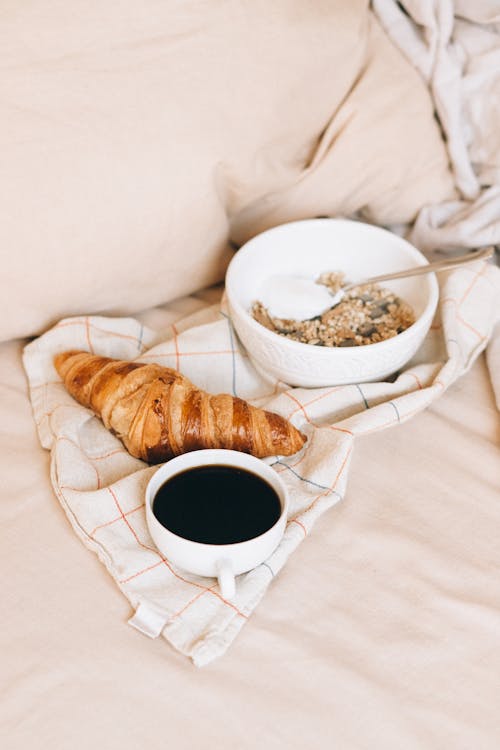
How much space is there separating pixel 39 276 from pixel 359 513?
43cm

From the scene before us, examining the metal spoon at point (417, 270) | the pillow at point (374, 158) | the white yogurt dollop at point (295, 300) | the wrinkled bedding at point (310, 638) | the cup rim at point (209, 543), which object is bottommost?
the wrinkled bedding at point (310, 638)

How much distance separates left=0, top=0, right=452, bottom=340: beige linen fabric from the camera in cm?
84

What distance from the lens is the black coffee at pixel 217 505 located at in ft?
2.23

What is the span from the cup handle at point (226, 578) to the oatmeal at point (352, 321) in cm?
32

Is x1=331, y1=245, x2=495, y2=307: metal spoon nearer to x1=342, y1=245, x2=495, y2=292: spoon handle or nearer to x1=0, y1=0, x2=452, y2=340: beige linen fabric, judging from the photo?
x1=342, y1=245, x2=495, y2=292: spoon handle

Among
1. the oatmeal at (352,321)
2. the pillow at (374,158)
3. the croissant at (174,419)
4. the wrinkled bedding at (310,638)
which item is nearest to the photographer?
the wrinkled bedding at (310,638)

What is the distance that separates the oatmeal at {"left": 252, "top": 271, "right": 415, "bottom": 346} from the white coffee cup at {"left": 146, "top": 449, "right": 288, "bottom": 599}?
23 centimetres

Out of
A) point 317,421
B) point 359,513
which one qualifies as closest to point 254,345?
point 317,421

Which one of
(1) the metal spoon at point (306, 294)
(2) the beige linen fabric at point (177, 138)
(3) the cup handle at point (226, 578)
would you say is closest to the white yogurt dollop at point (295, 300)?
(1) the metal spoon at point (306, 294)

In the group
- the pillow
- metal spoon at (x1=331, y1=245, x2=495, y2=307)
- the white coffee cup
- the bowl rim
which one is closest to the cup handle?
the white coffee cup

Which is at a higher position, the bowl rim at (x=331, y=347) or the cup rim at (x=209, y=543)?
the bowl rim at (x=331, y=347)

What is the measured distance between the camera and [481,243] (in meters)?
1.03

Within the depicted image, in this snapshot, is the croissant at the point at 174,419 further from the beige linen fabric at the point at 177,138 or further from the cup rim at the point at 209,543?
the beige linen fabric at the point at 177,138

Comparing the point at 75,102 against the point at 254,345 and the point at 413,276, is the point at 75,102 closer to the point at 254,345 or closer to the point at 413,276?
the point at 254,345
